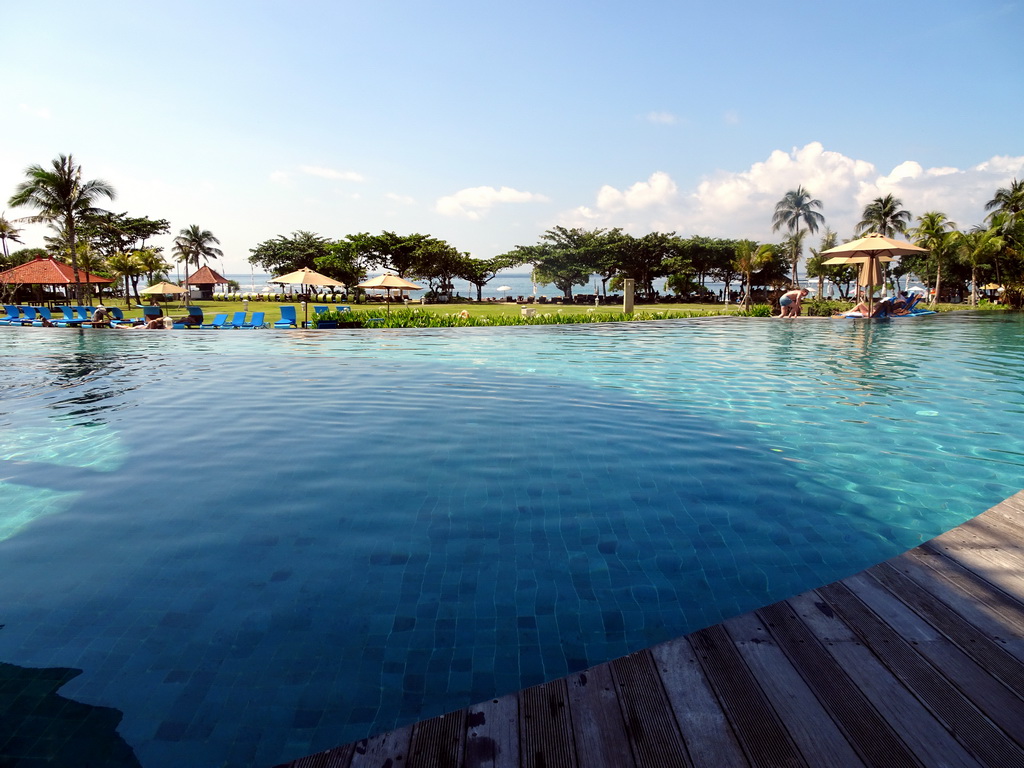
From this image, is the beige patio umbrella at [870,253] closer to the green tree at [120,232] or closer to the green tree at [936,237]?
the green tree at [936,237]

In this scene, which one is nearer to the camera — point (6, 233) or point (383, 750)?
point (383, 750)

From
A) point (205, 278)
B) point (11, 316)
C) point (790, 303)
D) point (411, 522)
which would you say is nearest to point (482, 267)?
point (205, 278)

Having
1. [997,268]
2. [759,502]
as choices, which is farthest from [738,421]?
[997,268]

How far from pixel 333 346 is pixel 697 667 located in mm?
15340

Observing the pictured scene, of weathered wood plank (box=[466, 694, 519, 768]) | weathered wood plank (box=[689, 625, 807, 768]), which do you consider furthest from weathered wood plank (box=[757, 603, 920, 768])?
weathered wood plank (box=[466, 694, 519, 768])

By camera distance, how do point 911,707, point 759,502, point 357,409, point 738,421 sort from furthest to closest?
A: 1. point 357,409
2. point 738,421
3. point 759,502
4. point 911,707

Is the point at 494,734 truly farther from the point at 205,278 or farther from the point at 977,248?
the point at 205,278

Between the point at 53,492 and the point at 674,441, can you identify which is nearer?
the point at 53,492

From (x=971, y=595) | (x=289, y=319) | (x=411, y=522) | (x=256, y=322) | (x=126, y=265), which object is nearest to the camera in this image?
(x=971, y=595)

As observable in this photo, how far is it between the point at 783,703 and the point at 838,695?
22cm

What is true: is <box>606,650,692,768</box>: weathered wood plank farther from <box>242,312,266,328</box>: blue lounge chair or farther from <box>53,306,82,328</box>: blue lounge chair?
<box>53,306,82,328</box>: blue lounge chair

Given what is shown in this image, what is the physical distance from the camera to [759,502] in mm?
4914

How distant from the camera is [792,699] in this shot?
1.94m

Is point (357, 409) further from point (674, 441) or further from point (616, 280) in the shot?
point (616, 280)
